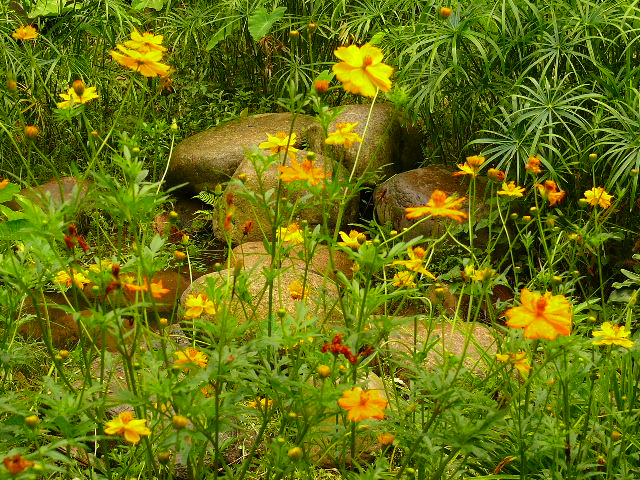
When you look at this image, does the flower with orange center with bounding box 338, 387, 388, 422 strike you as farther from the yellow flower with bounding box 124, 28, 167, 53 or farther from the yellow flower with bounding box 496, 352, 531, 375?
the yellow flower with bounding box 124, 28, 167, 53

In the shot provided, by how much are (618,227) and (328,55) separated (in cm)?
187

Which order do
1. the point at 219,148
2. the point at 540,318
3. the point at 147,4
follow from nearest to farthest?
the point at 540,318
the point at 219,148
the point at 147,4

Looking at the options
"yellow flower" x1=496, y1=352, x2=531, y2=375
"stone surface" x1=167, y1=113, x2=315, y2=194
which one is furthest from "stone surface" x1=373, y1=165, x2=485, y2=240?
"yellow flower" x1=496, y1=352, x2=531, y2=375

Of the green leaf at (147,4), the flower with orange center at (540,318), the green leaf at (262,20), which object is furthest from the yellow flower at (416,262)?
the green leaf at (147,4)

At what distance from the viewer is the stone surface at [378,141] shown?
337 cm

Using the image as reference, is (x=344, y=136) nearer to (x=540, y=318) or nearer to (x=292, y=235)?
(x=292, y=235)

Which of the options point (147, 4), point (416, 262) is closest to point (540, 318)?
point (416, 262)

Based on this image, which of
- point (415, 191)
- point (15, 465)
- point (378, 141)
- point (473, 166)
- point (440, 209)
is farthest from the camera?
point (378, 141)

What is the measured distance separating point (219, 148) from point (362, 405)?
271cm

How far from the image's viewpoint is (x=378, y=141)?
3434 mm

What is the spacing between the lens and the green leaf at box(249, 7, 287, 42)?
3732 mm

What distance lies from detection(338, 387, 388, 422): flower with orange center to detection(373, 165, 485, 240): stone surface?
1.92m

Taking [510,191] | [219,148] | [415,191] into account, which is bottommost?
[219,148]

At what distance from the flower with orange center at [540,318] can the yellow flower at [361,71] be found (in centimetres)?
34
